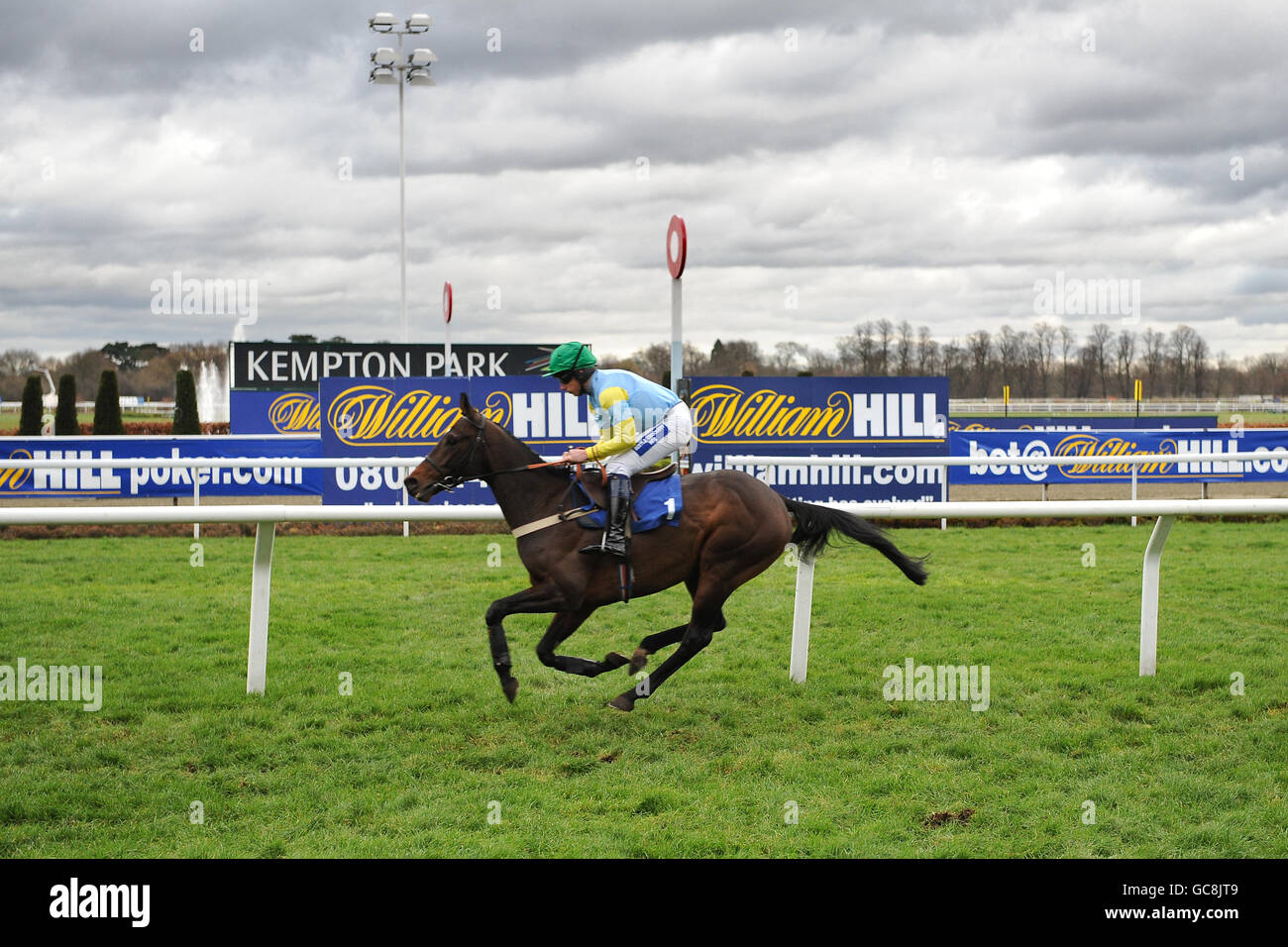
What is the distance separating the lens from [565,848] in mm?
3262

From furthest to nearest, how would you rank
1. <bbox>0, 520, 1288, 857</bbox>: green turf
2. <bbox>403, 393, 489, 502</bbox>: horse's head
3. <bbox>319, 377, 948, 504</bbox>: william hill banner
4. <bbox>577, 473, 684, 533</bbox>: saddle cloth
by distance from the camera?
1. <bbox>319, 377, 948, 504</bbox>: william hill banner
2. <bbox>577, 473, 684, 533</bbox>: saddle cloth
3. <bbox>403, 393, 489, 502</bbox>: horse's head
4. <bbox>0, 520, 1288, 857</bbox>: green turf

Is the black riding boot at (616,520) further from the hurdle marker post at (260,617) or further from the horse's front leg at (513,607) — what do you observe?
the hurdle marker post at (260,617)

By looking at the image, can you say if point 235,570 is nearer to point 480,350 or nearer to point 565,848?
point 565,848

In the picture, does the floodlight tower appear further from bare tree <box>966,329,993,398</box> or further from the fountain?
bare tree <box>966,329,993,398</box>

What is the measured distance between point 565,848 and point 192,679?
2.80 meters

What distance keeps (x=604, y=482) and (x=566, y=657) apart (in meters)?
0.74

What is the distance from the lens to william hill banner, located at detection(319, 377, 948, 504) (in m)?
11.9

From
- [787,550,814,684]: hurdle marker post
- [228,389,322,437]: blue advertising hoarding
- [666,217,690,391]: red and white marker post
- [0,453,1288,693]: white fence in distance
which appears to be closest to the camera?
[0,453,1288,693]: white fence in distance

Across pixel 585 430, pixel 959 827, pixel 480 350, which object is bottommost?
pixel 959 827

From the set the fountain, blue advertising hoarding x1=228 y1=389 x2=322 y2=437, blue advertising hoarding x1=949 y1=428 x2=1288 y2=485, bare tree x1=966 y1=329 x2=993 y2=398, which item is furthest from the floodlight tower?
bare tree x1=966 y1=329 x2=993 y2=398

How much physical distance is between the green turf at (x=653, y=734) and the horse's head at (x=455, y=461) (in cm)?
101

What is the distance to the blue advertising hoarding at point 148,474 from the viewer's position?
Result: 12.3 m
